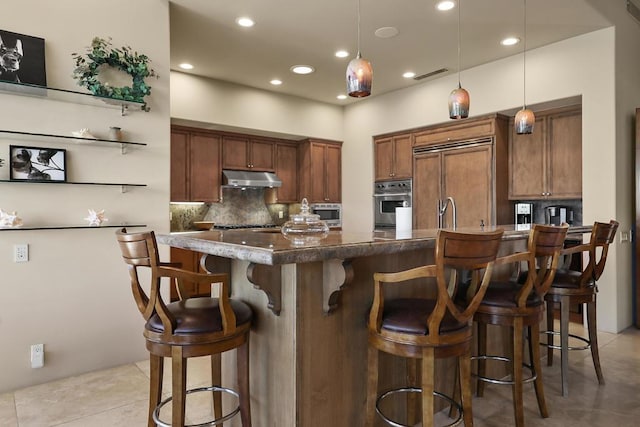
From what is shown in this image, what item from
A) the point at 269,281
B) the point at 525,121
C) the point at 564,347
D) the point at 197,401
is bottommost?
the point at 197,401

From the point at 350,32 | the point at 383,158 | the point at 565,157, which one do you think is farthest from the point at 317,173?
the point at 565,157

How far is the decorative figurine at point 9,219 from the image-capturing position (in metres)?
2.63

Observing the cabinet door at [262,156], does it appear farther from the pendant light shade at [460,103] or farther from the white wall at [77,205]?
the pendant light shade at [460,103]

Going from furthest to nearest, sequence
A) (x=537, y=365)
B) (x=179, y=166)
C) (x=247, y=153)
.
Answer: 1. (x=247, y=153)
2. (x=179, y=166)
3. (x=537, y=365)


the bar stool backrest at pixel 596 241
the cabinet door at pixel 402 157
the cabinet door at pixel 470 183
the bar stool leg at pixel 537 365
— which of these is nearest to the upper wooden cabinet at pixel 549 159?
the cabinet door at pixel 470 183

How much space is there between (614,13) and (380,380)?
4146 mm

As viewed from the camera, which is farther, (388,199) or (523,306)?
(388,199)

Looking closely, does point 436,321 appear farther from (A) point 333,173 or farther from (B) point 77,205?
(A) point 333,173

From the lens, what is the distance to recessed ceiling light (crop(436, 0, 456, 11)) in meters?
3.44

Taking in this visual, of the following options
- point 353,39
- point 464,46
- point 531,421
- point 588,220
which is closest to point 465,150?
point 464,46

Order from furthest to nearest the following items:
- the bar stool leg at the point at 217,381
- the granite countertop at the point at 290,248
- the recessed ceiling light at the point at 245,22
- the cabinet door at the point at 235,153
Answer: the cabinet door at the point at 235,153 → the recessed ceiling light at the point at 245,22 → the bar stool leg at the point at 217,381 → the granite countertop at the point at 290,248

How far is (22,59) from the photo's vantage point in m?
2.70

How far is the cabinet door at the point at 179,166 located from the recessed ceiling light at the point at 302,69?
1.70 meters

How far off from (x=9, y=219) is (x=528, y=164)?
5.11 m
